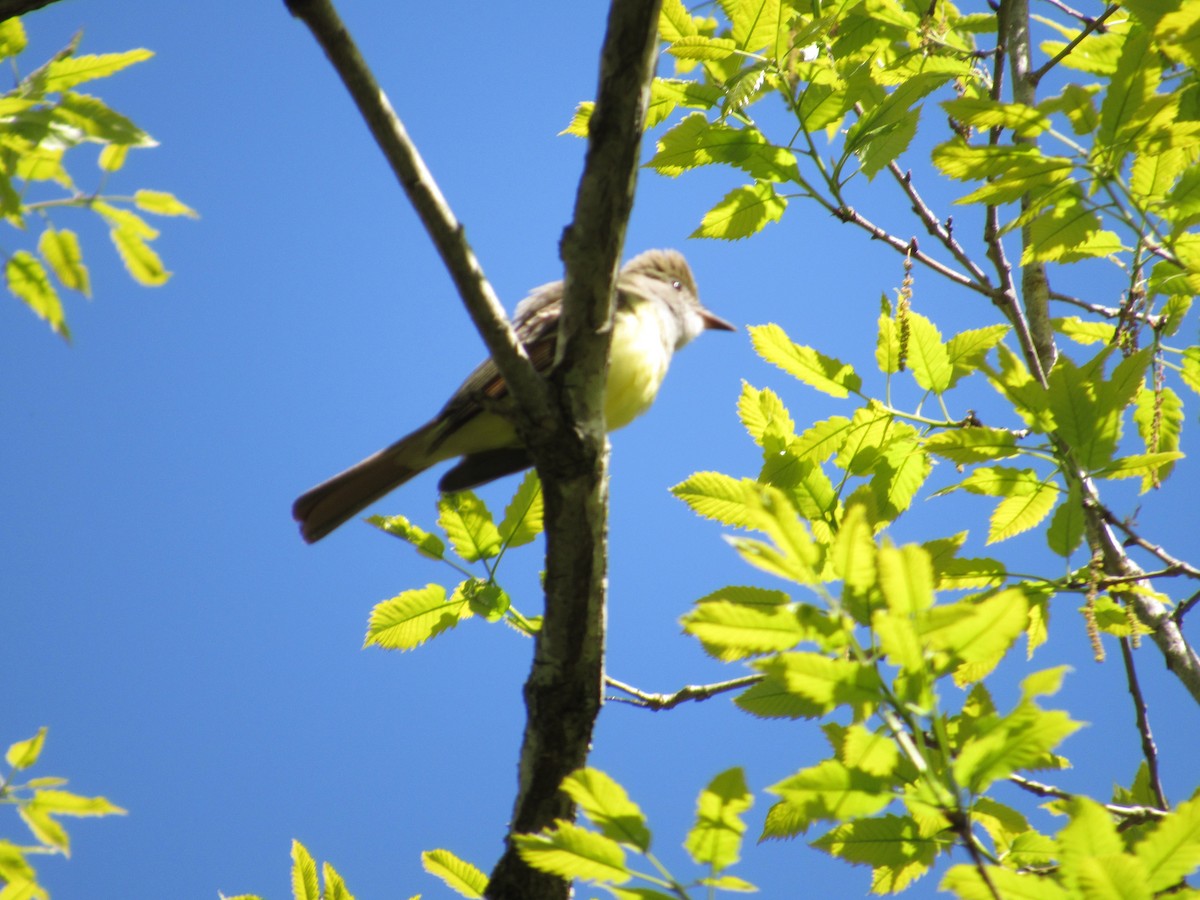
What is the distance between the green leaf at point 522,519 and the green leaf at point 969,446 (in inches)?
40.6

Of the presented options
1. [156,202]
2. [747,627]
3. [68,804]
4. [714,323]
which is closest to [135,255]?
[156,202]

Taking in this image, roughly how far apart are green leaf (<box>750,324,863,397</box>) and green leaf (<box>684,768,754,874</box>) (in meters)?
1.47

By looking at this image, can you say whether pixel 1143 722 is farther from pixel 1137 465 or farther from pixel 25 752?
pixel 25 752

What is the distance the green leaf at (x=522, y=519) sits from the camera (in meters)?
3.06

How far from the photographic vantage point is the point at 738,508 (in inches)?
111

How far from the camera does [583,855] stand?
1803mm

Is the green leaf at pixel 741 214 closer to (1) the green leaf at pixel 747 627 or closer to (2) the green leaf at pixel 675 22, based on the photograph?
(2) the green leaf at pixel 675 22

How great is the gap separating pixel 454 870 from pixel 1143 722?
1.78 meters

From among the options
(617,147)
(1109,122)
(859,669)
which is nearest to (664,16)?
(617,147)

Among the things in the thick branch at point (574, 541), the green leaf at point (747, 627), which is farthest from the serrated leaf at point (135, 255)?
the green leaf at point (747, 627)

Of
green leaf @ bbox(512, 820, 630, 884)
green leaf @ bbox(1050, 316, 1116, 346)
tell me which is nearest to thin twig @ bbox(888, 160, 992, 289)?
green leaf @ bbox(1050, 316, 1116, 346)

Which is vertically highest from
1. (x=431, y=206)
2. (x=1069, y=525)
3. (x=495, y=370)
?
(x=495, y=370)

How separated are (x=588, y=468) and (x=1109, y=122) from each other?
1423 millimetres

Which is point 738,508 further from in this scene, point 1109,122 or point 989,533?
point 1109,122
